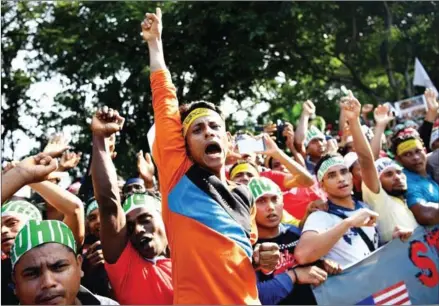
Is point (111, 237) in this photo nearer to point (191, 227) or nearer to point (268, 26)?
point (191, 227)

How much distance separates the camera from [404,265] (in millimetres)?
4703

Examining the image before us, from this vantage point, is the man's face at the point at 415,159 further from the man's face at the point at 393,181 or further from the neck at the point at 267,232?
the neck at the point at 267,232

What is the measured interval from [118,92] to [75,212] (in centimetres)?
1294

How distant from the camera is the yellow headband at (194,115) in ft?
11.4

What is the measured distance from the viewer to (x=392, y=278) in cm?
462

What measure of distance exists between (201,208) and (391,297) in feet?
6.53

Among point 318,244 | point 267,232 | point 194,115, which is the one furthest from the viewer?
point 267,232

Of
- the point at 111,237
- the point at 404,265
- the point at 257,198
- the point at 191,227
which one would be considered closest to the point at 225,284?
the point at 191,227

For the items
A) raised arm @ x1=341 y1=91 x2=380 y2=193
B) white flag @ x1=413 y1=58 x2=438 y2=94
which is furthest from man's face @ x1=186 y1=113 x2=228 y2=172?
white flag @ x1=413 y1=58 x2=438 y2=94

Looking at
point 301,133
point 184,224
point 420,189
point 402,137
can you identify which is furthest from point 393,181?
point 184,224

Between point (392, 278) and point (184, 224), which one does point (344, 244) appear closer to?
point (392, 278)

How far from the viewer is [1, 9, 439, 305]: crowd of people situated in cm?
317

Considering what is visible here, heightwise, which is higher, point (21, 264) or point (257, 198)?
point (257, 198)

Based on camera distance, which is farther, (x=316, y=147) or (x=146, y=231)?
(x=316, y=147)
